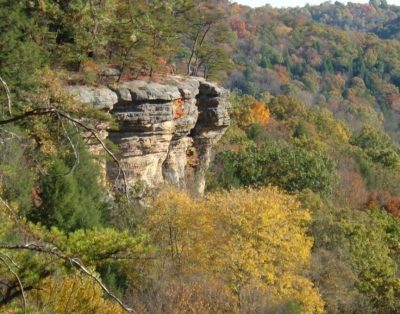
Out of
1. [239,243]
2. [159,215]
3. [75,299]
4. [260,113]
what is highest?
[75,299]

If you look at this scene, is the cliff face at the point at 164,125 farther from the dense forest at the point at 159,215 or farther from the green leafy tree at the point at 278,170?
the green leafy tree at the point at 278,170

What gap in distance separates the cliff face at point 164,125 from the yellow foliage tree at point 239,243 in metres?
4.27

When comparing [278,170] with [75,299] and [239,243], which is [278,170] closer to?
[239,243]

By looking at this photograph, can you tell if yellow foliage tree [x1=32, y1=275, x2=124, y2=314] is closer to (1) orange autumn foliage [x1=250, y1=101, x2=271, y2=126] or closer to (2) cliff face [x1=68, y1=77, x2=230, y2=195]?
(2) cliff face [x1=68, y1=77, x2=230, y2=195]

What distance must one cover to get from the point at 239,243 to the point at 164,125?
26.7 ft

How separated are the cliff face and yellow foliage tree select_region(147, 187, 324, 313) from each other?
4.27m

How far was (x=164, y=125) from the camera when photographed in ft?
81.7

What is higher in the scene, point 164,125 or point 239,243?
point 164,125

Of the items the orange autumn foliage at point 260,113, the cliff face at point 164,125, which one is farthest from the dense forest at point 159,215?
the orange autumn foliage at point 260,113

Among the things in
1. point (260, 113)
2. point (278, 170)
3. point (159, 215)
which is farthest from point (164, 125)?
point (260, 113)

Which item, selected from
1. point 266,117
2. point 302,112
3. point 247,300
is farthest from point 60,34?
point 302,112

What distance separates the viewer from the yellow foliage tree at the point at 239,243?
58.1 ft

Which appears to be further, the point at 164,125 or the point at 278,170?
the point at 278,170

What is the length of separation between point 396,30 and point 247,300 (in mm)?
144790
